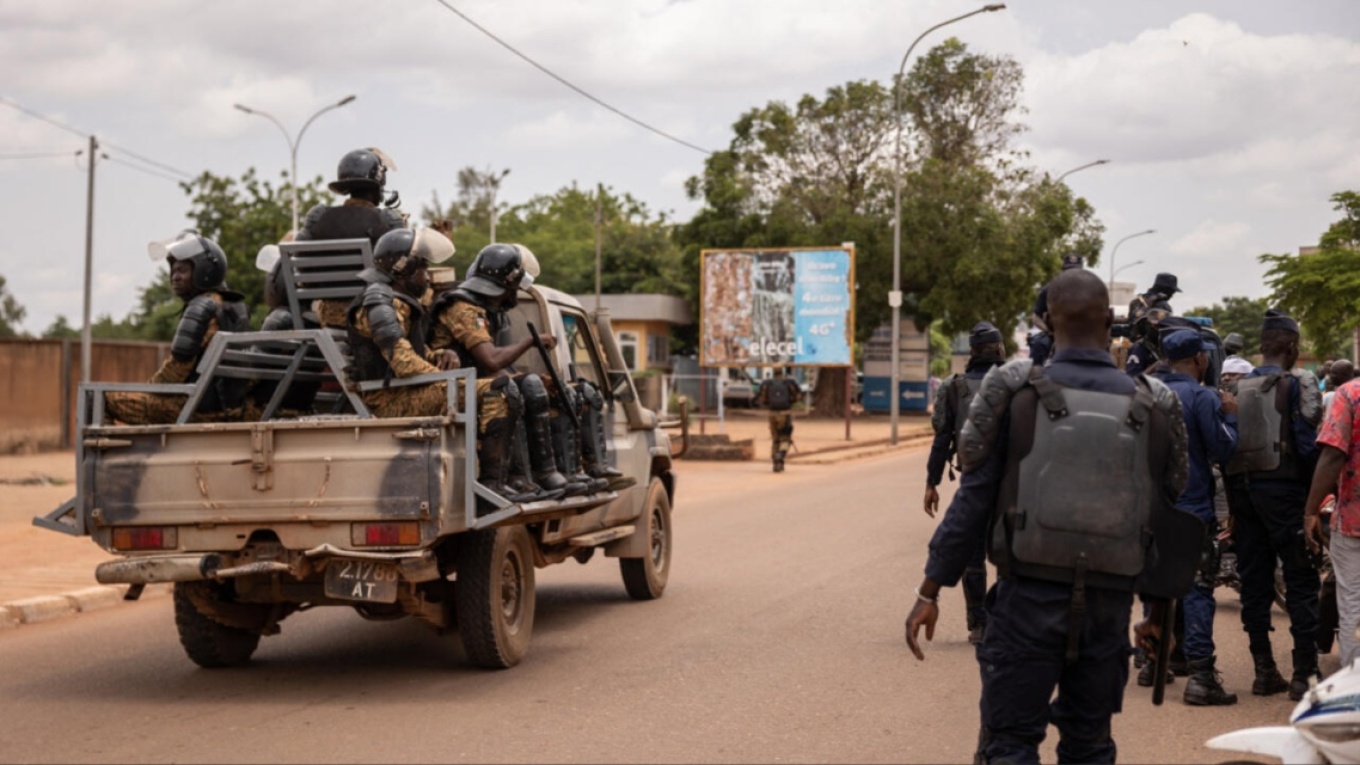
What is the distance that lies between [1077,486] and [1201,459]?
3.34 metres

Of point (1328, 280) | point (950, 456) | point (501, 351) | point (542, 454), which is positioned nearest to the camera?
point (501, 351)

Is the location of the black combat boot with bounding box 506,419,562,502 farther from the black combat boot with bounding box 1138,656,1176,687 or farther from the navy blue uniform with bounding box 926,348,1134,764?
the navy blue uniform with bounding box 926,348,1134,764

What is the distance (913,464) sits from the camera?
97.3 ft

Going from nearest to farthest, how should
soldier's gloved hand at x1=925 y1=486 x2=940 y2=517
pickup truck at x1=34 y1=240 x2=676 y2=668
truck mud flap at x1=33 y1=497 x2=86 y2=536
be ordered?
pickup truck at x1=34 y1=240 x2=676 y2=668
truck mud flap at x1=33 y1=497 x2=86 y2=536
soldier's gloved hand at x1=925 y1=486 x2=940 y2=517

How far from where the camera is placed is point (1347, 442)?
693 centimetres

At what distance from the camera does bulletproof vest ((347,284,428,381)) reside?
803 cm

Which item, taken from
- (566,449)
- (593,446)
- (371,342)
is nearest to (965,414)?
(593,446)

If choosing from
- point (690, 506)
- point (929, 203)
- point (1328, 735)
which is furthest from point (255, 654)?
point (929, 203)

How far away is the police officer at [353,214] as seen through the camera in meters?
8.82

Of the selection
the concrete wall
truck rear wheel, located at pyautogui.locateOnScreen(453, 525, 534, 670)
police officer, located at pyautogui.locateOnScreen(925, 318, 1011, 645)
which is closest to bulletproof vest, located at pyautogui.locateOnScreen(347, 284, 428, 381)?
truck rear wheel, located at pyautogui.locateOnScreen(453, 525, 534, 670)

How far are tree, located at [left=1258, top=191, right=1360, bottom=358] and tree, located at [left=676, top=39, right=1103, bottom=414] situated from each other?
2317 centimetres

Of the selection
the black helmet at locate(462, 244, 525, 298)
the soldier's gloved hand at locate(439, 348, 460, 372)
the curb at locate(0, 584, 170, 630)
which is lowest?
the curb at locate(0, 584, 170, 630)

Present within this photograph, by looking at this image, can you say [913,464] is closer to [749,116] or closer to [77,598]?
[77,598]

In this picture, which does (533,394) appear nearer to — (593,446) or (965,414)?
(593,446)
